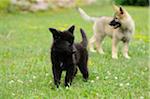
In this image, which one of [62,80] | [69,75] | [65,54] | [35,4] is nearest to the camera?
[65,54]

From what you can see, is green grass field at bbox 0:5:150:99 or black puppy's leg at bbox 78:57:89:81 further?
black puppy's leg at bbox 78:57:89:81

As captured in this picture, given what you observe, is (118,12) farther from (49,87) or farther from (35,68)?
(49,87)

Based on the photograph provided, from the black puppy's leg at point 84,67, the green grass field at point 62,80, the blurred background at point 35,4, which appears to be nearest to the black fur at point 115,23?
the green grass field at point 62,80

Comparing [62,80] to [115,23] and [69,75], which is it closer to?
[69,75]

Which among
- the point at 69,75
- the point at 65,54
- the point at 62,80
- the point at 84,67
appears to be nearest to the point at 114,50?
the point at 84,67

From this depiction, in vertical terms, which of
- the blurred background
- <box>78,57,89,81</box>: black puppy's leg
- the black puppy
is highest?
the black puppy

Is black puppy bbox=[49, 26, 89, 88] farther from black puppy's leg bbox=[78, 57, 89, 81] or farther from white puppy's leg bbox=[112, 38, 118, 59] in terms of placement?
white puppy's leg bbox=[112, 38, 118, 59]

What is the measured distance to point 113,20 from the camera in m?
9.46

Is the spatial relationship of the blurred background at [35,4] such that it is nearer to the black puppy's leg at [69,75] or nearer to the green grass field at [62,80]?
the green grass field at [62,80]

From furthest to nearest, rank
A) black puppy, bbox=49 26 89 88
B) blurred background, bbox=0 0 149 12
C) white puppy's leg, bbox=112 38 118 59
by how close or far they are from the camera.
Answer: blurred background, bbox=0 0 149 12, white puppy's leg, bbox=112 38 118 59, black puppy, bbox=49 26 89 88

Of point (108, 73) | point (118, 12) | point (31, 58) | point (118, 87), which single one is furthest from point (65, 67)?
point (118, 12)

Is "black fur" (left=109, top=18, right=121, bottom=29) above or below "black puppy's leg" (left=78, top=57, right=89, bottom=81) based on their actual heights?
below

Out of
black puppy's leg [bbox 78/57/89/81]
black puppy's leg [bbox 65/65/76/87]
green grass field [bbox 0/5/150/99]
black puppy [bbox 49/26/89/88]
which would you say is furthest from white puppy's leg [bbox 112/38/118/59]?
black puppy's leg [bbox 65/65/76/87]

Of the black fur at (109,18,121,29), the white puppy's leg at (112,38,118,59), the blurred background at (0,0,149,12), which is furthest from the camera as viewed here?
the blurred background at (0,0,149,12)
